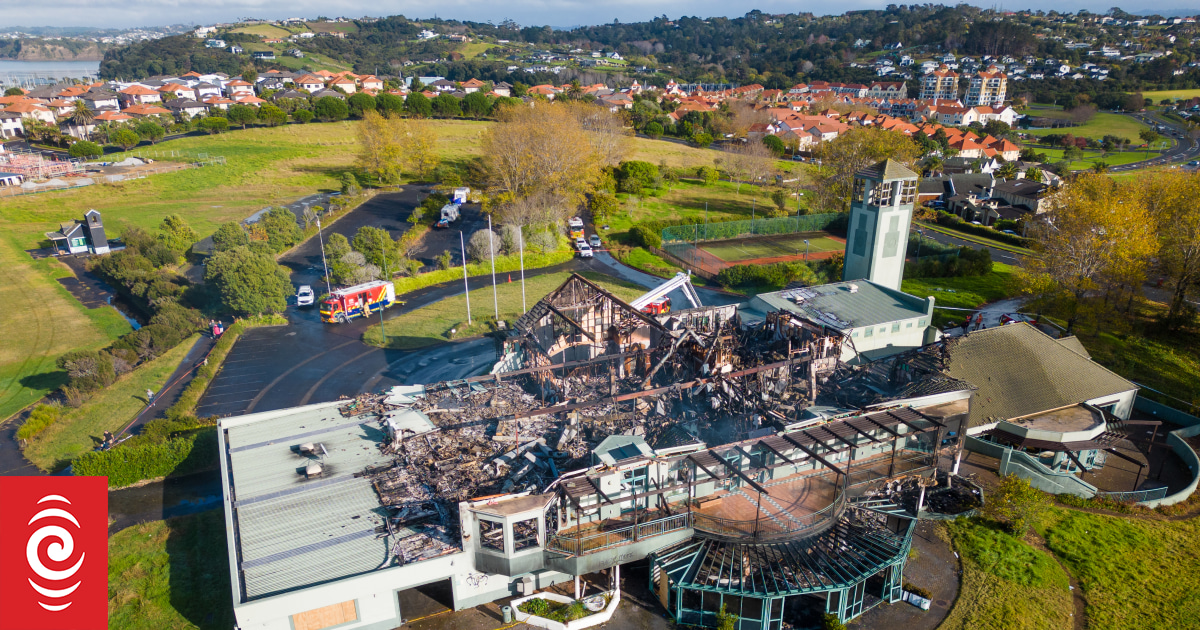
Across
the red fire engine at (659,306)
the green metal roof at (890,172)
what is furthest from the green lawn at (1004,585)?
the green metal roof at (890,172)

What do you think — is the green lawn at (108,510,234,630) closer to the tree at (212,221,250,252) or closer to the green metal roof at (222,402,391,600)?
the green metal roof at (222,402,391,600)

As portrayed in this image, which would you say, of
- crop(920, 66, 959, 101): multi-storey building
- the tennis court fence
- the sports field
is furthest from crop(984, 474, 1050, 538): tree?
crop(920, 66, 959, 101): multi-storey building

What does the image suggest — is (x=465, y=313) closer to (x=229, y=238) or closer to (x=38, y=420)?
(x=229, y=238)

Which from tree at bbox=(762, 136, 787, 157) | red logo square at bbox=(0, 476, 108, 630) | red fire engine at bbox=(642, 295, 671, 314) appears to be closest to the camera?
red logo square at bbox=(0, 476, 108, 630)

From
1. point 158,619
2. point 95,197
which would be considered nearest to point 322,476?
point 158,619

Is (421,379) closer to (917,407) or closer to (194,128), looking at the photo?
(917,407)

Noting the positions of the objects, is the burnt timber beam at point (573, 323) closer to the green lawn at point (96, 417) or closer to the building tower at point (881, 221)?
the building tower at point (881, 221)
